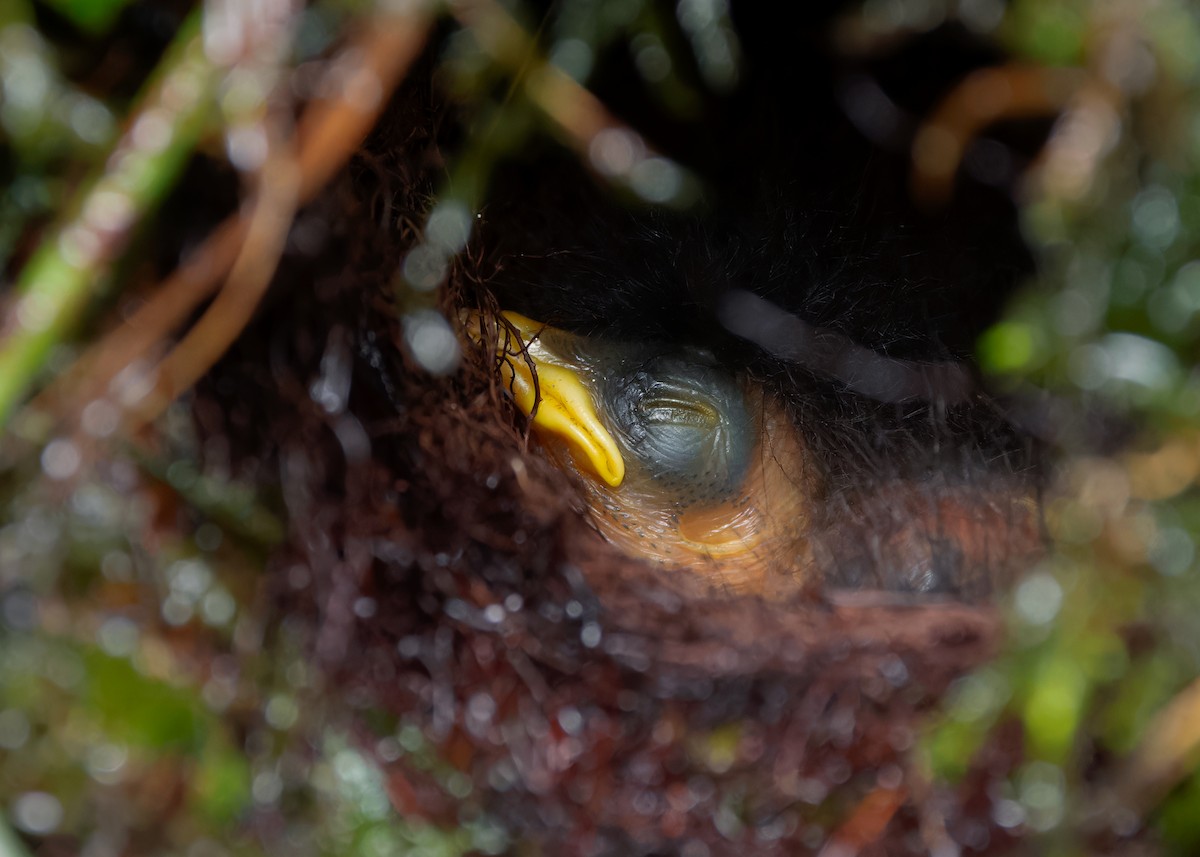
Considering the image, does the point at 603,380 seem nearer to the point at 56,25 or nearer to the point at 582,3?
the point at 582,3

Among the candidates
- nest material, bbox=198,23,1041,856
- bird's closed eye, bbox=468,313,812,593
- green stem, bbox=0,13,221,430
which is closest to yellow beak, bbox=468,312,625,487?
bird's closed eye, bbox=468,313,812,593

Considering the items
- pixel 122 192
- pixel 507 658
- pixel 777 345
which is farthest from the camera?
pixel 777 345

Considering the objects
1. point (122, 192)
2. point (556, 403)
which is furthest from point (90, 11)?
point (556, 403)

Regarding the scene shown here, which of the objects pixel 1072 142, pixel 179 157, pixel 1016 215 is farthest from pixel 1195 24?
pixel 179 157

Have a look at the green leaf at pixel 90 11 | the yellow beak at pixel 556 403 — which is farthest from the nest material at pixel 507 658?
the yellow beak at pixel 556 403

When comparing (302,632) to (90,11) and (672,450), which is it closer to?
(90,11)

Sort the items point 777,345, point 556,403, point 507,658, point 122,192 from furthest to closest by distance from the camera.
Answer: point 777,345 → point 556,403 → point 507,658 → point 122,192
